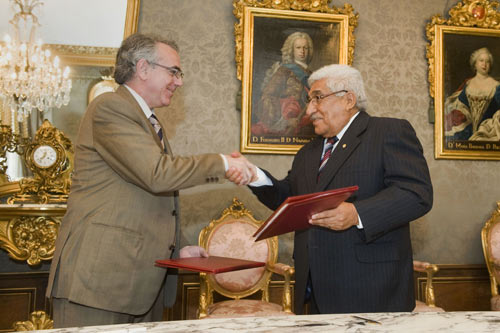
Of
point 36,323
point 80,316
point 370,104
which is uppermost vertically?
point 370,104

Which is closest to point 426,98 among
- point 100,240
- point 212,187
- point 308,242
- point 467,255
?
point 467,255

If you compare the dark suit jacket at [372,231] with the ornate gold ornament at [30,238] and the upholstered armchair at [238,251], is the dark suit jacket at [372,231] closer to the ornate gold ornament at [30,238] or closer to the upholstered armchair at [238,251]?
the upholstered armchair at [238,251]

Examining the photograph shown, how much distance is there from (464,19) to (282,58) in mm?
1955

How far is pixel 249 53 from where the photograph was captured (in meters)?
4.60

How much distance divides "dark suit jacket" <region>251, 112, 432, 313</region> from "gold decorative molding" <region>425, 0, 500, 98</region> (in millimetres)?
2502

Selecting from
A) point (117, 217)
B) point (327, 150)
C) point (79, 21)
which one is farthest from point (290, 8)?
point (117, 217)

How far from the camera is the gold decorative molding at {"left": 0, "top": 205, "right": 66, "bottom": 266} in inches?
155

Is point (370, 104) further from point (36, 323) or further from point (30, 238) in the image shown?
point (36, 323)

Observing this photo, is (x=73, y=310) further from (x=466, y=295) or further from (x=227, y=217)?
(x=466, y=295)

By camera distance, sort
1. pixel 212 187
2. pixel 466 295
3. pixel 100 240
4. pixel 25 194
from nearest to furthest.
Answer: pixel 100 240 → pixel 25 194 → pixel 212 187 → pixel 466 295

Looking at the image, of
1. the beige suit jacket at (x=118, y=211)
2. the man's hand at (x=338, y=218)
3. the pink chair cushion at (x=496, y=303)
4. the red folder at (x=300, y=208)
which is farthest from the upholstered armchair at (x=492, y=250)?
the beige suit jacket at (x=118, y=211)

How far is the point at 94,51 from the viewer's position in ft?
14.3

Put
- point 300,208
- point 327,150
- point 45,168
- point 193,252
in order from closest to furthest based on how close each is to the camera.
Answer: point 300,208 → point 193,252 → point 327,150 → point 45,168

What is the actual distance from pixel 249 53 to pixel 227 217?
60.0 inches
